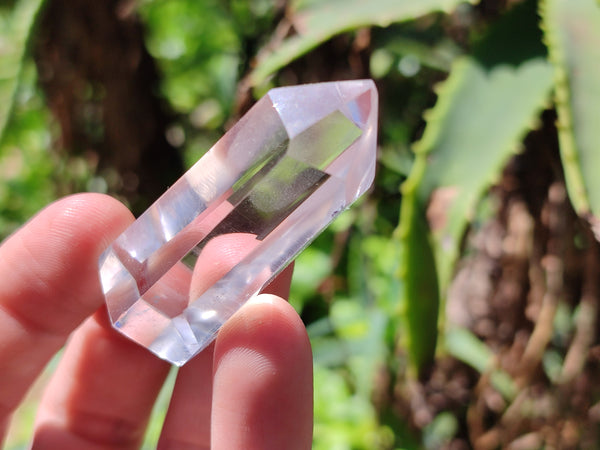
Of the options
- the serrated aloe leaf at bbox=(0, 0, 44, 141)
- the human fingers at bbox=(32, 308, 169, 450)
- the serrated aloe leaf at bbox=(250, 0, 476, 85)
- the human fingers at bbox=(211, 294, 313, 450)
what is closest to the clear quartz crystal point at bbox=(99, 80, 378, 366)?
the human fingers at bbox=(211, 294, 313, 450)

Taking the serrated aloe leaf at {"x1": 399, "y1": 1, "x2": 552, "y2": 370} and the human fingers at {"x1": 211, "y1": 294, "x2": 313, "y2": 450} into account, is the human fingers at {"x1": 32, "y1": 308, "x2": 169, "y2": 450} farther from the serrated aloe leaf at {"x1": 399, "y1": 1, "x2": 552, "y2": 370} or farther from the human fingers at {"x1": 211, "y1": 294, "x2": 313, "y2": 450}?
the serrated aloe leaf at {"x1": 399, "y1": 1, "x2": 552, "y2": 370}

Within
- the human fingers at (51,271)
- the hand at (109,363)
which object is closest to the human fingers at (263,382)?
the hand at (109,363)

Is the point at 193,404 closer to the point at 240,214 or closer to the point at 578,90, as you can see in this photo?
the point at 240,214

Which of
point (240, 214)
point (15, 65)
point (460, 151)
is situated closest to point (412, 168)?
point (460, 151)

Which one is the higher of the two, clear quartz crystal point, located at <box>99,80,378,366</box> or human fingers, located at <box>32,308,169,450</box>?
clear quartz crystal point, located at <box>99,80,378,366</box>

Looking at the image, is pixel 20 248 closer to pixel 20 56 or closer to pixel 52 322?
pixel 52 322

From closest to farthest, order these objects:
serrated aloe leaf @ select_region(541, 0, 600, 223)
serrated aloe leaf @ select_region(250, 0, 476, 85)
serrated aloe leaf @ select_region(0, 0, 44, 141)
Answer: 1. serrated aloe leaf @ select_region(541, 0, 600, 223)
2. serrated aloe leaf @ select_region(250, 0, 476, 85)
3. serrated aloe leaf @ select_region(0, 0, 44, 141)
